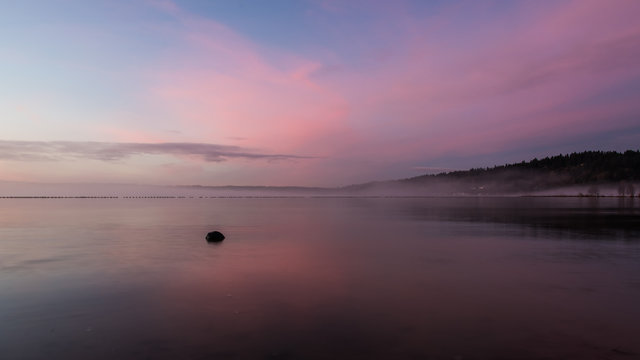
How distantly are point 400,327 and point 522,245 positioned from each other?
2305 cm

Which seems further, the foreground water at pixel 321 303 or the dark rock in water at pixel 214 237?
the dark rock in water at pixel 214 237

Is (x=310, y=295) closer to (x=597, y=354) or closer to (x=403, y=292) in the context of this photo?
(x=403, y=292)

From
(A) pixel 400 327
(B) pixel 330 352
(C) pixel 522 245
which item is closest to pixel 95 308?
(B) pixel 330 352

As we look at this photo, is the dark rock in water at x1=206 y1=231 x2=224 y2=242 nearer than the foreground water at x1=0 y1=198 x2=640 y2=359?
No

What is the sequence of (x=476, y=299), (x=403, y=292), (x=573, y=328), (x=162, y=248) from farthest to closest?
(x=162, y=248) < (x=403, y=292) < (x=476, y=299) < (x=573, y=328)

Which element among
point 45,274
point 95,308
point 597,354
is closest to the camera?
point 597,354

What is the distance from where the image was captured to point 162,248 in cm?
3064

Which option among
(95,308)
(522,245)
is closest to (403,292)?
(95,308)

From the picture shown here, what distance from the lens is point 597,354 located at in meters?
10.1

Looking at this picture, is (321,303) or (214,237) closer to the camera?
(321,303)

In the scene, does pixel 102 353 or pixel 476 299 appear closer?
pixel 102 353

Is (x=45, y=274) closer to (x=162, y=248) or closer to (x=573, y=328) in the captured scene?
(x=162, y=248)

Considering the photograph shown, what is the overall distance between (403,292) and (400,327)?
4.64 meters

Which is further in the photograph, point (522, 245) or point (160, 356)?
point (522, 245)
